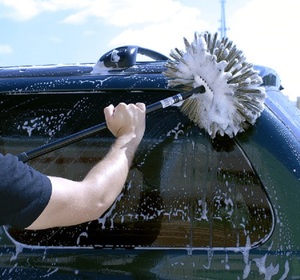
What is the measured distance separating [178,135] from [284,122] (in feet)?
1.19

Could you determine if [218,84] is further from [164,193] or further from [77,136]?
[77,136]

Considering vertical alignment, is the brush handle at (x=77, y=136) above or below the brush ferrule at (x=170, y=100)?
below

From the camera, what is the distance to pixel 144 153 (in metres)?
2.14

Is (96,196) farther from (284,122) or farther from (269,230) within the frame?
(284,122)

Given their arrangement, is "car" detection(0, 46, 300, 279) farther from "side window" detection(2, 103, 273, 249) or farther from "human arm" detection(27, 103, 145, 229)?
"human arm" detection(27, 103, 145, 229)

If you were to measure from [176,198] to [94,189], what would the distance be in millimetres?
445

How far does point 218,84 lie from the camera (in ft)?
6.97

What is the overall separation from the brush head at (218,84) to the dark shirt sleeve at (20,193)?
69cm

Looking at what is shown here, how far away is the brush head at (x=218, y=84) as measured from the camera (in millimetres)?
2055

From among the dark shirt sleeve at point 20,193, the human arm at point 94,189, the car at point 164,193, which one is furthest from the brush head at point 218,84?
the dark shirt sleeve at point 20,193

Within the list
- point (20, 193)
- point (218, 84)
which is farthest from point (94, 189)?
point (218, 84)

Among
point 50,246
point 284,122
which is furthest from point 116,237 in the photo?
point 284,122

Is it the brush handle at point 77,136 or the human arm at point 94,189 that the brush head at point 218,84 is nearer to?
the brush handle at point 77,136

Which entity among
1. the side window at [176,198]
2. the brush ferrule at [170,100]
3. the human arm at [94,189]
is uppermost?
the brush ferrule at [170,100]
